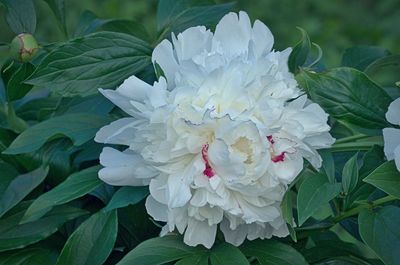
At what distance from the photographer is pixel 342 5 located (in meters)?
3.45

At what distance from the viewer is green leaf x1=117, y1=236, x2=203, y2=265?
0.73 m

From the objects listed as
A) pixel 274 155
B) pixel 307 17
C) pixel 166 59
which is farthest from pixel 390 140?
pixel 307 17

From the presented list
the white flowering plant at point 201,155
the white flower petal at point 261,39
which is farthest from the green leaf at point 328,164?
the white flower petal at point 261,39

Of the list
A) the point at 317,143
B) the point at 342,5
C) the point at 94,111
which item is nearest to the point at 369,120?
the point at 317,143

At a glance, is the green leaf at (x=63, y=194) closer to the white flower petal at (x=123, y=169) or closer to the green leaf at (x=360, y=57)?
the white flower petal at (x=123, y=169)

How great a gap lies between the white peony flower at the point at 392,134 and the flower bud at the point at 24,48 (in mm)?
356

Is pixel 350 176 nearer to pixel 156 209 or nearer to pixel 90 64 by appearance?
pixel 156 209

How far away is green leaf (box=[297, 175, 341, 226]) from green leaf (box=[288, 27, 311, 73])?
12cm

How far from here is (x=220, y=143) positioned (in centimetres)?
71

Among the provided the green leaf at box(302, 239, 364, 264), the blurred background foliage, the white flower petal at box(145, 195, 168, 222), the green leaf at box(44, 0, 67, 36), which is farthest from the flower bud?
the blurred background foliage

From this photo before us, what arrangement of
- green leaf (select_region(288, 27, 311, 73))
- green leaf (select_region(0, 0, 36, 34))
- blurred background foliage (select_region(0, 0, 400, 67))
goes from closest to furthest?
green leaf (select_region(288, 27, 311, 73)) → green leaf (select_region(0, 0, 36, 34)) → blurred background foliage (select_region(0, 0, 400, 67))

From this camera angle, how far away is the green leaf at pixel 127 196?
2.53ft

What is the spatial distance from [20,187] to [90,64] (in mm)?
145

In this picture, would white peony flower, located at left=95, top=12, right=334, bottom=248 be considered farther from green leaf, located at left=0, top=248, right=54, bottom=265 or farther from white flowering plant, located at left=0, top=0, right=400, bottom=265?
green leaf, located at left=0, top=248, right=54, bottom=265
